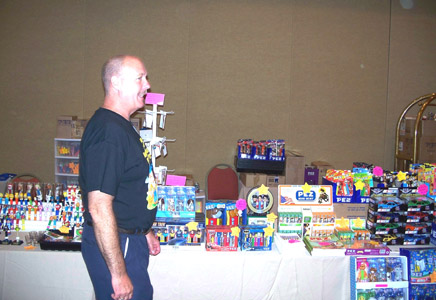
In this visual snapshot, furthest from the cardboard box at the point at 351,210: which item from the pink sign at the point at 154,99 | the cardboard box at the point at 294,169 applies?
the cardboard box at the point at 294,169

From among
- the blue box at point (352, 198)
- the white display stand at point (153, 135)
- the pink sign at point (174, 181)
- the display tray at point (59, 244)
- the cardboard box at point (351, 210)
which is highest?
the white display stand at point (153, 135)

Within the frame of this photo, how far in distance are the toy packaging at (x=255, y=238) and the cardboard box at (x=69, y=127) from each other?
322cm

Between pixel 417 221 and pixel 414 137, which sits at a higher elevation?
pixel 414 137

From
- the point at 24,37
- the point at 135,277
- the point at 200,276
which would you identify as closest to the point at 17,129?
the point at 24,37

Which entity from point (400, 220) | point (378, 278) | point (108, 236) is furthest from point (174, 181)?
point (400, 220)

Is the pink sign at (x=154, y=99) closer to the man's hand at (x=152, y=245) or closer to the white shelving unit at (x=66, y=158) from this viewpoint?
the man's hand at (x=152, y=245)

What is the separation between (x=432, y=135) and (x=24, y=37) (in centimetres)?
582

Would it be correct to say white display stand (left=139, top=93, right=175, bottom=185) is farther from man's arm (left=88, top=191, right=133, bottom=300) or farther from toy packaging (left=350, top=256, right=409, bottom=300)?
toy packaging (left=350, top=256, right=409, bottom=300)

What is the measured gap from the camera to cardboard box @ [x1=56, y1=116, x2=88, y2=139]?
4.98m

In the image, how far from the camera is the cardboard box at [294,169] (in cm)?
509

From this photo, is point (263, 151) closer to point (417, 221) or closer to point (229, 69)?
point (229, 69)

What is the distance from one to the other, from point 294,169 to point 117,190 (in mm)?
3785

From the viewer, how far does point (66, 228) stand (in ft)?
8.42

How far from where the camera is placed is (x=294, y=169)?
5.12 meters
